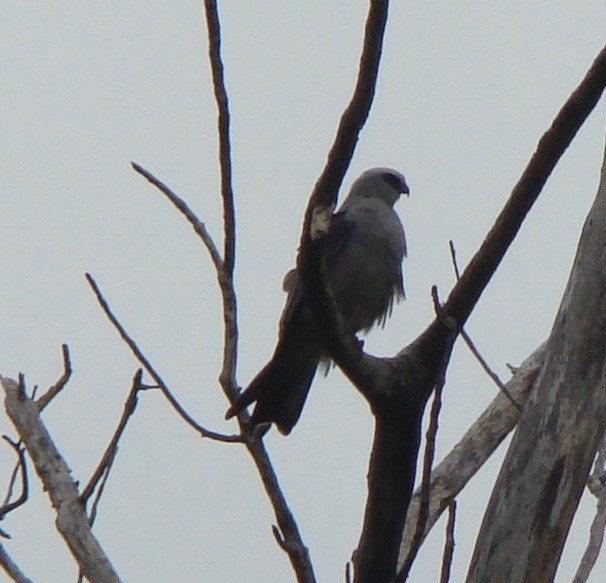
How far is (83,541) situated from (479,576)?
4.19ft

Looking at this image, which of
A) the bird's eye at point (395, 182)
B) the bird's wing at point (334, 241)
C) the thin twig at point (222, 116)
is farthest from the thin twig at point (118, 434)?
the bird's eye at point (395, 182)

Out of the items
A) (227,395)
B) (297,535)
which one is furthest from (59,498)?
(297,535)

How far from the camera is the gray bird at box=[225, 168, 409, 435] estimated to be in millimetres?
4297

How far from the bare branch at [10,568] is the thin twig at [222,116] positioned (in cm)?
112

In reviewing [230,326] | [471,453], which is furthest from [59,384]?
[471,453]

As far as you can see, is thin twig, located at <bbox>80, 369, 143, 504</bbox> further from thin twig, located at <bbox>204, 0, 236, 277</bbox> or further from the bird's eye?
the bird's eye

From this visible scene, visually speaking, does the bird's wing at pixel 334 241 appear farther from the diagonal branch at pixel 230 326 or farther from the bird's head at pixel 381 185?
the diagonal branch at pixel 230 326

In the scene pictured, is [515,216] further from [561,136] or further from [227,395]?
[227,395]

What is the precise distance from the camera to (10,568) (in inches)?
116

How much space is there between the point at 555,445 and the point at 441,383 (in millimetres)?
384

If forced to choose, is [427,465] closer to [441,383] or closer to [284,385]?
[441,383]

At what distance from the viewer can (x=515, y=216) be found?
240 centimetres

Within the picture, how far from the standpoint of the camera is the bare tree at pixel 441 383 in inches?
86.8

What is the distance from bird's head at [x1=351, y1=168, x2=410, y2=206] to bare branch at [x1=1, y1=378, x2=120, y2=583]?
270 centimetres
